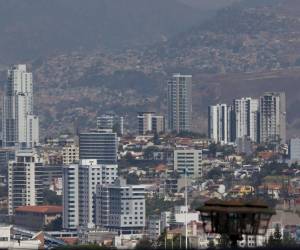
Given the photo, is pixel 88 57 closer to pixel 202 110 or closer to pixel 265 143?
pixel 202 110

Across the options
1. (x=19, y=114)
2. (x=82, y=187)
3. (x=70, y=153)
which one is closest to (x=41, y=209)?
(x=82, y=187)

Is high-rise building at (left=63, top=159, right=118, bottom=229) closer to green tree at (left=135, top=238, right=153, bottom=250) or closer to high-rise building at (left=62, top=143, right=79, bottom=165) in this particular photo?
high-rise building at (left=62, top=143, right=79, bottom=165)

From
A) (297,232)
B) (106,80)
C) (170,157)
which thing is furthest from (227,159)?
(106,80)

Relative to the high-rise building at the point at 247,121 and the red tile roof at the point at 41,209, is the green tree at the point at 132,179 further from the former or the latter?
the high-rise building at the point at 247,121

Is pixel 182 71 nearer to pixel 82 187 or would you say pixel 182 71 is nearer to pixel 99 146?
pixel 99 146

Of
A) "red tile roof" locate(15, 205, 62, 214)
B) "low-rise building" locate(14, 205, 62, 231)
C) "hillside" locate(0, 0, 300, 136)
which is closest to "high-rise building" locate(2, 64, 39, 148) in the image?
"hillside" locate(0, 0, 300, 136)
